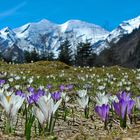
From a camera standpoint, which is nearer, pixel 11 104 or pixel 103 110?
pixel 11 104

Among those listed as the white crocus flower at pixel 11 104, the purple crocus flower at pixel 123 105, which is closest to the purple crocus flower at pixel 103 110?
the purple crocus flower at pixel 123 105

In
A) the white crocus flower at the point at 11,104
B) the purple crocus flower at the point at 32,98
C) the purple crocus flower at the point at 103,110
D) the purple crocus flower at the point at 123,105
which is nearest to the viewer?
the white crocus flower at the point at 11,104

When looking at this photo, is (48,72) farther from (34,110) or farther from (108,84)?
(34,110)

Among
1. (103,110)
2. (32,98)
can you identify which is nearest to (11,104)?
(103,110)

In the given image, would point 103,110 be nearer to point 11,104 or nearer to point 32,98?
point 11,104

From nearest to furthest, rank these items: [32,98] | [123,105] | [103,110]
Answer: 1. [123,105]
2. [103,110]
3. [32,98]

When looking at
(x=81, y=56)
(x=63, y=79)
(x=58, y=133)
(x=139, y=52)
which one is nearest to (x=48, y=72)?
(x=63, y=79)

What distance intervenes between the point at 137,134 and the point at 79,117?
228 centimetres

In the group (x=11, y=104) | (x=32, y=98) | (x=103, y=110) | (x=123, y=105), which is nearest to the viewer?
(x=11, y=104)

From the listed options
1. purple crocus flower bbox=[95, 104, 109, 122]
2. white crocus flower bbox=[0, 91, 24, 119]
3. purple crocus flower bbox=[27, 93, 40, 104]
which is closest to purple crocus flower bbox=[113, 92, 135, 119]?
purple crocus flower bbox=[95, 104, 109, 122]

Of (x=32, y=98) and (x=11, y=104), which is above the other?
(x=32, y=98)

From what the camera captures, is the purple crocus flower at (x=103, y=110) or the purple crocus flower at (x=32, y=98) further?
the purple crocus flower at (x=32, y=98)

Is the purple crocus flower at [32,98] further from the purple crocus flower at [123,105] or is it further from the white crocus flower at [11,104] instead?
the purple crocus flower at [123,105]

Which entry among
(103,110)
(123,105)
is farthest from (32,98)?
(123,105)
